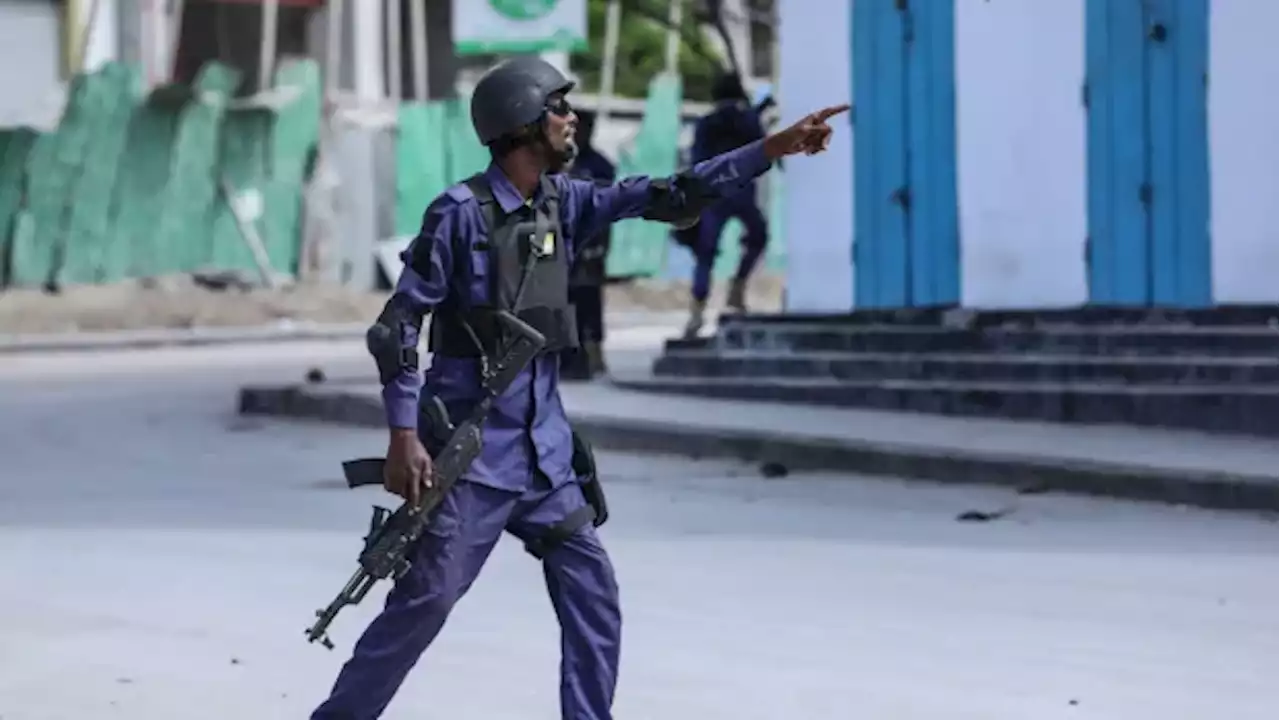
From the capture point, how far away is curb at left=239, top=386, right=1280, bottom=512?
1102 centimetres

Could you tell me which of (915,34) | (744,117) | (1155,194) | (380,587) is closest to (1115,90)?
(1155,194)

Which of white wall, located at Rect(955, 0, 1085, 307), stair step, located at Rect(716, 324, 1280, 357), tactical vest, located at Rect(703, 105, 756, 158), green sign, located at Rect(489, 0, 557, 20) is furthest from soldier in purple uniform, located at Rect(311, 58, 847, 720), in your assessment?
green sign, located at Rect(489, 0, 557, 20)

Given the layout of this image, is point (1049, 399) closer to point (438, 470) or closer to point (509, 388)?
point (509, 388)

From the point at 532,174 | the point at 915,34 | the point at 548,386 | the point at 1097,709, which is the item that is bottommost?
the point at 1097,709

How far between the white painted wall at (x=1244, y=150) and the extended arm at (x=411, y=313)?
9.43m

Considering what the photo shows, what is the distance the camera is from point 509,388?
5.56 m

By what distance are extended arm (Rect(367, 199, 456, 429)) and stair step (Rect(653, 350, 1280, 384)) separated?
8.61 m

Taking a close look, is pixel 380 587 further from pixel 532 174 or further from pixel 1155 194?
pixel 1155 194

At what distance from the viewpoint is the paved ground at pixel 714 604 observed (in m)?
6.99

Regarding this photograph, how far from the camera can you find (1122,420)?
13695 millimetres

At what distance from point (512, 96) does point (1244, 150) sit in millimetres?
9399

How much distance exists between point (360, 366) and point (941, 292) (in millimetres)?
7095

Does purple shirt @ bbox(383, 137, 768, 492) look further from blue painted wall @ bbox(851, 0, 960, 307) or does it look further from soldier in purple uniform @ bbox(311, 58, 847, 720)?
blue painted wall @ bbox(851, 0, 960, 307)

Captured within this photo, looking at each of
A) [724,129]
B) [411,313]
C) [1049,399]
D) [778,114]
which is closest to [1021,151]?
[1049,399]
